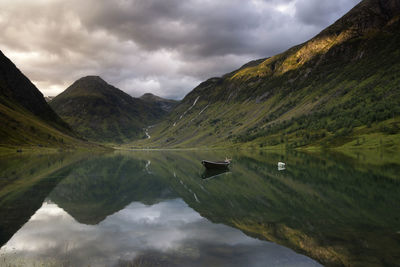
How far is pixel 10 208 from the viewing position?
33.2m

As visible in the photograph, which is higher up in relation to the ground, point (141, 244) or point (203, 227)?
point (141, 244)

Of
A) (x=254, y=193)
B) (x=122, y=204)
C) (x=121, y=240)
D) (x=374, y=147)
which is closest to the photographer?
(x=121, y=240)

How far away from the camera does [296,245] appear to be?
20.7m

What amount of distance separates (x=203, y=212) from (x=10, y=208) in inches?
839

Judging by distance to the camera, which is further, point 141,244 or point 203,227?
point 203,227

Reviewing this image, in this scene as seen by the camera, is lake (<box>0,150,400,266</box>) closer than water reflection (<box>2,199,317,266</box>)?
No

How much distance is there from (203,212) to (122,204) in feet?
38.4

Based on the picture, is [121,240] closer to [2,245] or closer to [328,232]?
[2,245]

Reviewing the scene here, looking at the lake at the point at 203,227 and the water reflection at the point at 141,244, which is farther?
the lake at the point at 203,227

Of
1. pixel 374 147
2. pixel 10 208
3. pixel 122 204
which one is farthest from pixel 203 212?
pixel 374 147

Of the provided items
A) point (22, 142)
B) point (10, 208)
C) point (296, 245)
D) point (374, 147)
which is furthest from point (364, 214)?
point (22, 142)

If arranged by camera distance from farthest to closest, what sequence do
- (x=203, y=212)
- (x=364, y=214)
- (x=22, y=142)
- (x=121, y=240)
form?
(x=22, y=142), (x=203, y=212), (x=364, y=214), (x=121, y=240)

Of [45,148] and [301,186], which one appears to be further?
[45,148]

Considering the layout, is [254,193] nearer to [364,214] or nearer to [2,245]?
[364,214]
